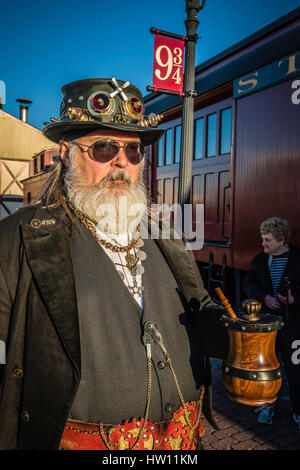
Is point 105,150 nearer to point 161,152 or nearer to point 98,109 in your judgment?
point 98,109

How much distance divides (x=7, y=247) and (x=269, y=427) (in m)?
3.06

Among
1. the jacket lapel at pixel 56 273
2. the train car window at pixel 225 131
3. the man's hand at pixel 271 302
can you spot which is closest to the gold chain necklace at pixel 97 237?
the jacket lapel at pixel 56 273

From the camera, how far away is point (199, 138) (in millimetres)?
6906

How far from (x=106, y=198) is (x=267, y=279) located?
98.6 inches

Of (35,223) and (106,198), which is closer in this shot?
(35,223)

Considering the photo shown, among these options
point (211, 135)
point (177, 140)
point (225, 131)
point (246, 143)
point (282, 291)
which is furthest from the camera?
point (177, 140)

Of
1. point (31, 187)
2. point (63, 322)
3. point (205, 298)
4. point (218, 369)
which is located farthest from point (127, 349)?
point (31, 187)

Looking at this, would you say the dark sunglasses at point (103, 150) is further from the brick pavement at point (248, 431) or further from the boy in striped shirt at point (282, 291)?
the brick pavement at point (248, 431)

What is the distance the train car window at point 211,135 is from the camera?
639 cm

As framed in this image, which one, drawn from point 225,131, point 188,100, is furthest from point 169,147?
point 188,100

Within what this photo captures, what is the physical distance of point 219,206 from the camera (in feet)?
20.5

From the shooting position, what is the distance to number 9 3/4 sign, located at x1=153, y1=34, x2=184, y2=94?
16.4 ft
